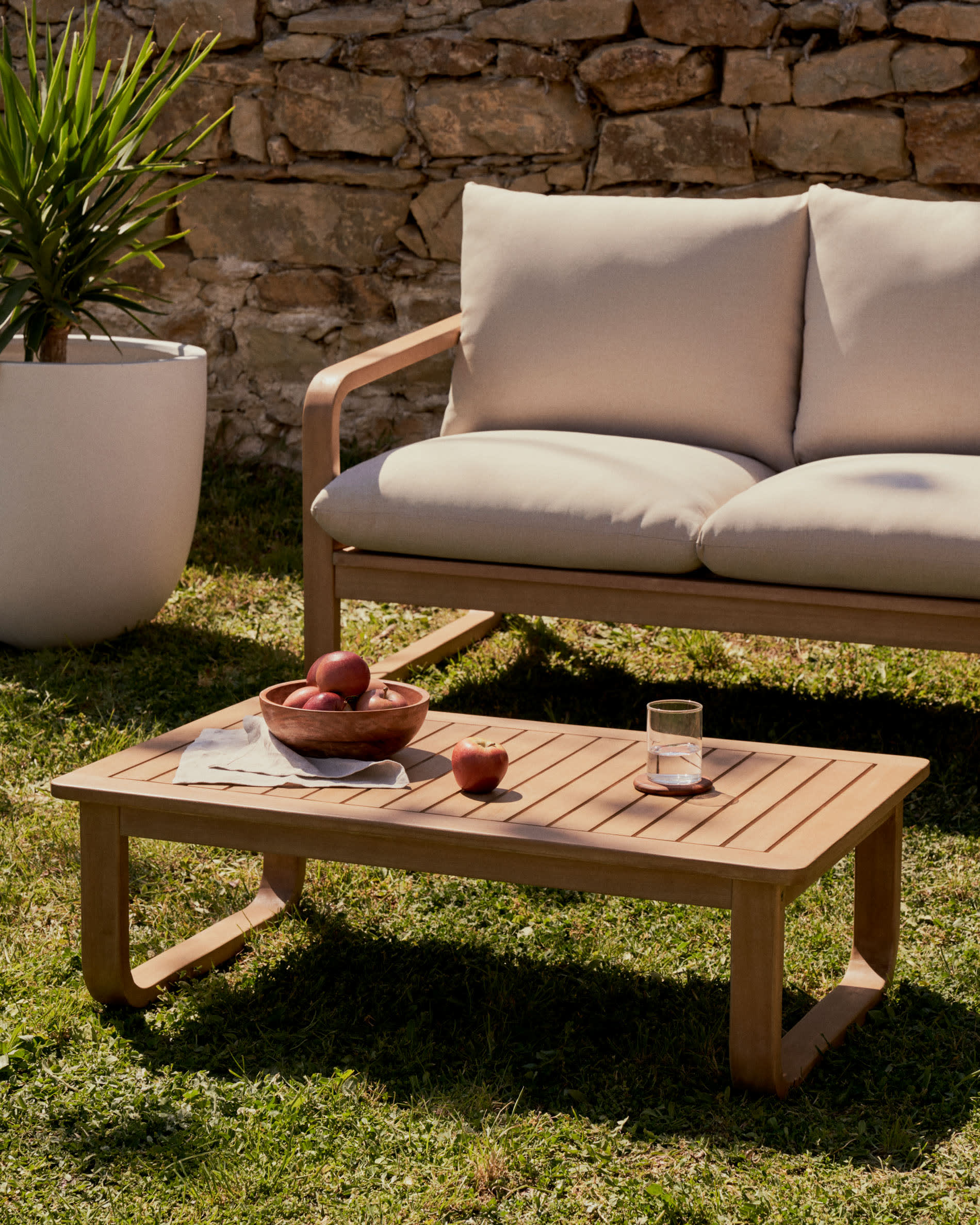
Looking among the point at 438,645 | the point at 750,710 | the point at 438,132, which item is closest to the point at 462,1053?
the point at 750,710

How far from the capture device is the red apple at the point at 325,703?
201cm

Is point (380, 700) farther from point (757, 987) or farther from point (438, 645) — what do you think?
point (438, 645)

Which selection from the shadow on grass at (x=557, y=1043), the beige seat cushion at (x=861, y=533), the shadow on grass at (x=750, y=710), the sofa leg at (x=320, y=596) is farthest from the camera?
the sofa leg at (x=320, y=596)

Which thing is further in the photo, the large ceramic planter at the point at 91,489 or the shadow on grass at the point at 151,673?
the large ceramic planter at the point at 91,489

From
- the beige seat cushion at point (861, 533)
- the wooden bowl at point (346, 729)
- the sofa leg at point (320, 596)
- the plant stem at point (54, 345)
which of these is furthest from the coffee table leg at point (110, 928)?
the plant stem at point (54, 345)

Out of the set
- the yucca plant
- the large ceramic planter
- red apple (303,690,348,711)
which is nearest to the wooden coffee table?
red apple (303,690,348,711)

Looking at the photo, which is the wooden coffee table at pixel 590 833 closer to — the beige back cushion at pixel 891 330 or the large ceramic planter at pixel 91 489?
the beige back cushion at pixel 891 330

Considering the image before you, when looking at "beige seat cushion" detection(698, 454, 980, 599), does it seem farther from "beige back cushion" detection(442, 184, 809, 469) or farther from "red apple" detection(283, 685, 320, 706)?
"red apple" detection(283, 685, 320, 706)

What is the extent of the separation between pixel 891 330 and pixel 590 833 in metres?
1.66

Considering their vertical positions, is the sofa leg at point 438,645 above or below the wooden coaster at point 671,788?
below

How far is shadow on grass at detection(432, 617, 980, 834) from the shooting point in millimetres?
2922

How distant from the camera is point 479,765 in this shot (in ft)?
6.33

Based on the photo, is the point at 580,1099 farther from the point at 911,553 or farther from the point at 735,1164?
the point at 911,553

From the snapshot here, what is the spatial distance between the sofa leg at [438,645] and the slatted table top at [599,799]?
1057 mm
